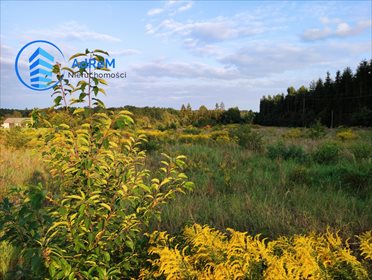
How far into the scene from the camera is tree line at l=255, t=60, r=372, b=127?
37281 mm

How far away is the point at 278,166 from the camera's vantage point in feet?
23.5

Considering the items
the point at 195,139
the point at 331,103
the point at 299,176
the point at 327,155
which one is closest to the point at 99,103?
the point at 299,176

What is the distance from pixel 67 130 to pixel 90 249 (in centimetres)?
77

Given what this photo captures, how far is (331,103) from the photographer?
42.5 meters

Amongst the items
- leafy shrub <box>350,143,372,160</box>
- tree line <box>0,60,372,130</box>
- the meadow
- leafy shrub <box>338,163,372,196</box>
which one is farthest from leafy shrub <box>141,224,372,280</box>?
tree line <box>0,60,372,130</box>

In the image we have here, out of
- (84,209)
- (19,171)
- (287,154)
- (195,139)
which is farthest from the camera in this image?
(195,139)

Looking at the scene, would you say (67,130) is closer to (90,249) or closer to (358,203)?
(90,249)

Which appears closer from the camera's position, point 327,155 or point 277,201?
point 277,201

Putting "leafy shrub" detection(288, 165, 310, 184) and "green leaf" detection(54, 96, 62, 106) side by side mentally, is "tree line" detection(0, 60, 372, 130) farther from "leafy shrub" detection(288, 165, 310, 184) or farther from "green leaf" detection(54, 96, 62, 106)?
"green leaf" detection(54, 96, 62, 106)

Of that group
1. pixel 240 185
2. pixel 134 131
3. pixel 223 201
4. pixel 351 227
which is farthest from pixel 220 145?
pixel 134 131

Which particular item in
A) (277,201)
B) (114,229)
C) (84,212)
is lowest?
(277,201)

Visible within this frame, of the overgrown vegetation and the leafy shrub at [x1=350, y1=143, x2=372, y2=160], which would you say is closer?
the overgrown vegetation

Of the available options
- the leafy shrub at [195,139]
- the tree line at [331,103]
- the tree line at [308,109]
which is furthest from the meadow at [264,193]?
the tree line at [331,103]

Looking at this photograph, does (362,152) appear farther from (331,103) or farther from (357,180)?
(331,103)
